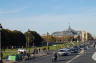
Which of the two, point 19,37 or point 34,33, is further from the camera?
point 34,33

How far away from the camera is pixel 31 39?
474 feet

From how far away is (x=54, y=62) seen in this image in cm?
4509

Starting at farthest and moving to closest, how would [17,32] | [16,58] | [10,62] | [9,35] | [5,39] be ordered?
[17,32] < [9,35] < [5,39] < [16,58] < [10,62]

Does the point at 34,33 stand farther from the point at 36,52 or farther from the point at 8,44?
the point at 36,52

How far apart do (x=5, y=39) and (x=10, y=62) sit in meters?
72.9

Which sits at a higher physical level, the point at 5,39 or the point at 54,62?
the point at 5,39

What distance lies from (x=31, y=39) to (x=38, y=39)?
46.4 feet

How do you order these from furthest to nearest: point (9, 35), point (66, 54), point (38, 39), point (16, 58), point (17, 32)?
point (38, 39), point (17, 32), point (9, 35), point (66, 54), point (16, 58)

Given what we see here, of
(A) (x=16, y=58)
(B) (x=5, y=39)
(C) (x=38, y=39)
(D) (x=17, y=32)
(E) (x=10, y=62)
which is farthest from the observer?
(C) (x=38, y=39)

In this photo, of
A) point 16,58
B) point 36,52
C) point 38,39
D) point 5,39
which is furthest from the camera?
point 38,39

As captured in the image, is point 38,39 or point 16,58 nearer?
point 16,58

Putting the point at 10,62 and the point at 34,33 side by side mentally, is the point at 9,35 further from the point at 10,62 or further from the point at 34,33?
the point at 10,62

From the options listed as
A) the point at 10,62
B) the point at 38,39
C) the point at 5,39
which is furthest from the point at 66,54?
the point at 38,39

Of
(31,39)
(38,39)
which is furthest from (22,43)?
(38,39)
